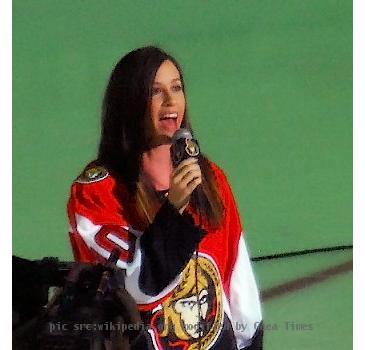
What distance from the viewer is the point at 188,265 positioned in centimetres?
152

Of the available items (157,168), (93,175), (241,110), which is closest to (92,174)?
(93,175)

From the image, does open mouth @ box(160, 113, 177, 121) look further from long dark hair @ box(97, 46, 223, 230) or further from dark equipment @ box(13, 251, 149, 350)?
dark equipment @ box(13, 251, 149, 350)

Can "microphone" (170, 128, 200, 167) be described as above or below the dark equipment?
above

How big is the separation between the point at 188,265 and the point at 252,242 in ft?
0.54

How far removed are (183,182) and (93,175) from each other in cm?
20

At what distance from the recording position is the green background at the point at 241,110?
1.55 m

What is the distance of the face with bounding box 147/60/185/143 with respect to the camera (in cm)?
154

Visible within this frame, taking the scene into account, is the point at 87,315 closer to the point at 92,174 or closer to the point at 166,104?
the point at 92,174

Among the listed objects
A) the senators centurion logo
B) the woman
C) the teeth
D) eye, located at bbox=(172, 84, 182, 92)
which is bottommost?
the senators centurion logo

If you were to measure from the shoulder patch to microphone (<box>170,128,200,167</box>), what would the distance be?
0.52 feet

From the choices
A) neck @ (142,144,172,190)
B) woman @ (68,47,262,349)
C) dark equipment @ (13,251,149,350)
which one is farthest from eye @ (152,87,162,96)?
dark equipment @ (13,251,149,350)

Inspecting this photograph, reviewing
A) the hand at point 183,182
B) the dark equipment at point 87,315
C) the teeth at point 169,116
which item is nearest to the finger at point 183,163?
the hand at point 183,182
